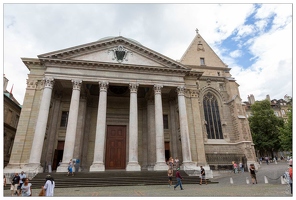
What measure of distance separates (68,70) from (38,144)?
814cm

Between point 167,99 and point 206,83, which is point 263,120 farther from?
point 167,99

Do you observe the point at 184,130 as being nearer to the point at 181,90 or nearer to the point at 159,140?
the point at 159,140

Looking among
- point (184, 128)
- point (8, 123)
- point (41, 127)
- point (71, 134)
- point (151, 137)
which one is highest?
point (8, 123)

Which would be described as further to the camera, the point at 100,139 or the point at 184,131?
the point at 184,131

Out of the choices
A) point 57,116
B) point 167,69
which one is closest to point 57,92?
point 57,116

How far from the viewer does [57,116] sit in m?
23.3

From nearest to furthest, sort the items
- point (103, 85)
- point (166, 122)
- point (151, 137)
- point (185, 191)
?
point (185, 191) → point (103, 85) → point (151, 137) → point (166, 122)

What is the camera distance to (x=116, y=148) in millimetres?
24188

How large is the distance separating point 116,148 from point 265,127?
32241mm

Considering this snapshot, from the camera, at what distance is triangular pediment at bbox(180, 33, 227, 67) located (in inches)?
1313

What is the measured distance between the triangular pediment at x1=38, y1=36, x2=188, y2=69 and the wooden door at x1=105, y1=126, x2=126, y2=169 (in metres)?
8.98

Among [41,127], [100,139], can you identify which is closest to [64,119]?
[41,127]

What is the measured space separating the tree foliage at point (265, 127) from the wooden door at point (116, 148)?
29.8m

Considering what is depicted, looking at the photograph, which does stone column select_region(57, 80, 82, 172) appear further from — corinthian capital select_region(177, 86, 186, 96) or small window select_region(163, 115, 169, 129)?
small window select_region(163, 115, 169, 129)
